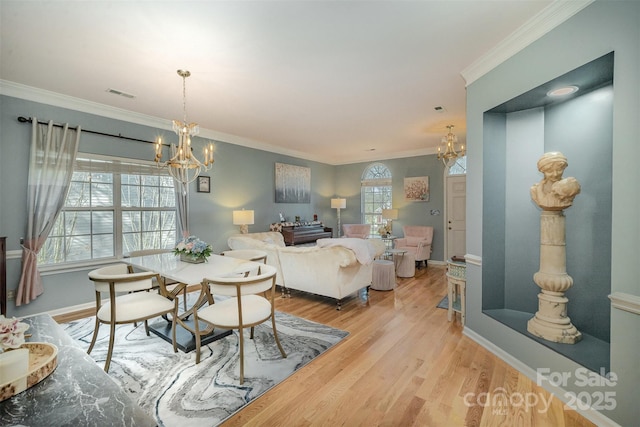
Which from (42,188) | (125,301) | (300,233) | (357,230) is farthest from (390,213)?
(42,188)

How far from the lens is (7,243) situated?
3096mm

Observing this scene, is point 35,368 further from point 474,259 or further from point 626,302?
point 474,259

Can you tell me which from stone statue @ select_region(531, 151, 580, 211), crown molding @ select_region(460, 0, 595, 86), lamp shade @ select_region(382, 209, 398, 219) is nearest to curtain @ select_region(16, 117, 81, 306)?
crown molding @ select_region(460, 0, 595, 86)

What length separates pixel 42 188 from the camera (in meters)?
3.26

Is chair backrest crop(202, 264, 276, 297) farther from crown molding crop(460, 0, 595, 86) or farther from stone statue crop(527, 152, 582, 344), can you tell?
crown molding crop(460, 0, 595, 86)

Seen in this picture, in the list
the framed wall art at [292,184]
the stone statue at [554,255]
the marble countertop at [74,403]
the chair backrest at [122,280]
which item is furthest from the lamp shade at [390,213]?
the marble countertop at [74,403]

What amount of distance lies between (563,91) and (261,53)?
258 centimetres

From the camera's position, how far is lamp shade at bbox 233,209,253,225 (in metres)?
5.10

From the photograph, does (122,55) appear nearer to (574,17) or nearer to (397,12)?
(397,12)

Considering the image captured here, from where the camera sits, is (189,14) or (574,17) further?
(189,14)

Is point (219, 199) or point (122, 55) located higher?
point (122, 55)

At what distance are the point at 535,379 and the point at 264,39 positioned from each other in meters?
3.48

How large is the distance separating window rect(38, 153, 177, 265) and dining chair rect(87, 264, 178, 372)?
1.73 meters

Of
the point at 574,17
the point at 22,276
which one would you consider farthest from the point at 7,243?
the point at 574,17
